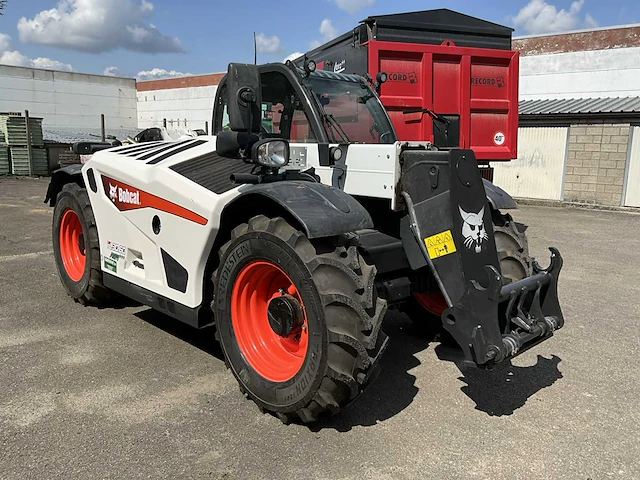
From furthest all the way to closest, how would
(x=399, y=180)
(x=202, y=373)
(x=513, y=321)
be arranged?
(x=202, y=373) < (x=399, y=180) < (x=513, y=321)

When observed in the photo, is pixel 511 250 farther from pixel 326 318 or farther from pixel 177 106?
pixel 177 106

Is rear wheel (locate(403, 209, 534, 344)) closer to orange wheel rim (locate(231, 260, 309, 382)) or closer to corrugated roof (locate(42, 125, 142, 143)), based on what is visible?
orange wheel rim (locate(231, 260, 309, 382))

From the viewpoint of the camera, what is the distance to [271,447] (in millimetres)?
3121

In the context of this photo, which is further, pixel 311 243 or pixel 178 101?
pixel 178 101

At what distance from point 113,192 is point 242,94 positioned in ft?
6.19

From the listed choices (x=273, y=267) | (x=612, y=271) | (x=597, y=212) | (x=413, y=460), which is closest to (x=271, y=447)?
(x=413, y=460)

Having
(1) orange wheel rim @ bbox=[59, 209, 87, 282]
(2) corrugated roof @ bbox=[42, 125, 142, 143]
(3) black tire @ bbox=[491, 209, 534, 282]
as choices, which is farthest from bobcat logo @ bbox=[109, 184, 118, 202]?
(2) corrugated roof @ bbox=[42, 125, 142, 143]

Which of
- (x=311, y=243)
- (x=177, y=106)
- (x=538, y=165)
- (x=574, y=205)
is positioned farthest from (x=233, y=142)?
(x=177, y=106)

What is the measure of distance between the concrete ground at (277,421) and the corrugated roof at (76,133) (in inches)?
1001

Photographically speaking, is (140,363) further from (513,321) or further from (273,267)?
(513,321)

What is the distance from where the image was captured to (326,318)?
304 centimetres

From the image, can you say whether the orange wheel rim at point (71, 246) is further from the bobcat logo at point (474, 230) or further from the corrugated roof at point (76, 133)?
the corrugated roof at point (76, 133)

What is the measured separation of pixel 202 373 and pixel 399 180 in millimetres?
1951

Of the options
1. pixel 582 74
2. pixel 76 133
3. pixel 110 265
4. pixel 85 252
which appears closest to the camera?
pixel 110 265
